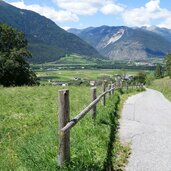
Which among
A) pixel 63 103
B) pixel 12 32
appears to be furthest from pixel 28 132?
pixel 12 32

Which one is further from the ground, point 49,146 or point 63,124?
point 63,124

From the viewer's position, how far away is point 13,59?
6303 centimetres

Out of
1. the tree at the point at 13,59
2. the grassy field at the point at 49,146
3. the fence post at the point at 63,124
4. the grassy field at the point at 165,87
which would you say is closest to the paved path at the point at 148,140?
the grassy field at the point at 49,146

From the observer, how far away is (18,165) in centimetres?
828

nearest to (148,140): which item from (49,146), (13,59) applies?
(49,146)

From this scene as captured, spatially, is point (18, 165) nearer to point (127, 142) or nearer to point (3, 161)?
point (3, 161)

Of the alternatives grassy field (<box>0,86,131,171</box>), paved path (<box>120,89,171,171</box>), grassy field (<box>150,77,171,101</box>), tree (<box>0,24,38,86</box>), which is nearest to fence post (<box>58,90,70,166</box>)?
grassy field (<box>0,86,131,171</box>)

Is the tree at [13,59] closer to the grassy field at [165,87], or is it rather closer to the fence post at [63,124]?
the grassy field at [165,87]

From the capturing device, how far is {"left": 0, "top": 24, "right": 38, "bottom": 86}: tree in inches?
2414

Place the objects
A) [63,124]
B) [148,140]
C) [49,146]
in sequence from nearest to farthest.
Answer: [63,124], [49,146], [148,140]

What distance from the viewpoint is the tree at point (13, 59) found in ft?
201

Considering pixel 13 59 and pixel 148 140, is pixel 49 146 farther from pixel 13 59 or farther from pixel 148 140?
pixel 13 59

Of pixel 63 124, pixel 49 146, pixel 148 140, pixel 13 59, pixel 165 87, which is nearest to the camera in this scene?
pixel 63 124

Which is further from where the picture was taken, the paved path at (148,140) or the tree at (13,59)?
the tree at (13,59)
